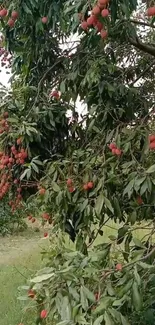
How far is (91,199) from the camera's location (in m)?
2.01

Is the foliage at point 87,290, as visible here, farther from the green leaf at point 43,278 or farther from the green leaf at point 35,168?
the green leaf at point 35,168

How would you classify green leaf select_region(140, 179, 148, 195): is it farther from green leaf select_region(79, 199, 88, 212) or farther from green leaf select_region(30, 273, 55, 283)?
green leaf select_region(30, 273, 55, 283)

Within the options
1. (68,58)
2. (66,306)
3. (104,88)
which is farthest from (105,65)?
(66,306)

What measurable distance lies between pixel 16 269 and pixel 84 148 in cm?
283

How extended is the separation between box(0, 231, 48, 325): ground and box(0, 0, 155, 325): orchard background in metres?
0.35

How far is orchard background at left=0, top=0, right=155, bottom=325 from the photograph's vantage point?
1.50m

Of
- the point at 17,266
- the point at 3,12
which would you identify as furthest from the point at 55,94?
the point at 17,266

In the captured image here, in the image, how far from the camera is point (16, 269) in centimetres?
493

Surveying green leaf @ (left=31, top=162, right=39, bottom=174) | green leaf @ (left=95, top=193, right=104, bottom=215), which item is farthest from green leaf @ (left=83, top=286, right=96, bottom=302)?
green leaf @ (left=31, top=162, right=39, bottom=174)

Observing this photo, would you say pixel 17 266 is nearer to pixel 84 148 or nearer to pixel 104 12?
pixel 84 148

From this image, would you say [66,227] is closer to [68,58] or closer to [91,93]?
[91,93]

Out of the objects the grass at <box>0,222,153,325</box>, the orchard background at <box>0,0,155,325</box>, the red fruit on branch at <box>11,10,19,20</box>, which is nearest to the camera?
the orchard background at <box>0,0,155,325</box>

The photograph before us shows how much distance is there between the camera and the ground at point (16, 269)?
3.89 meters

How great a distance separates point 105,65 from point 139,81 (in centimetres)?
55
